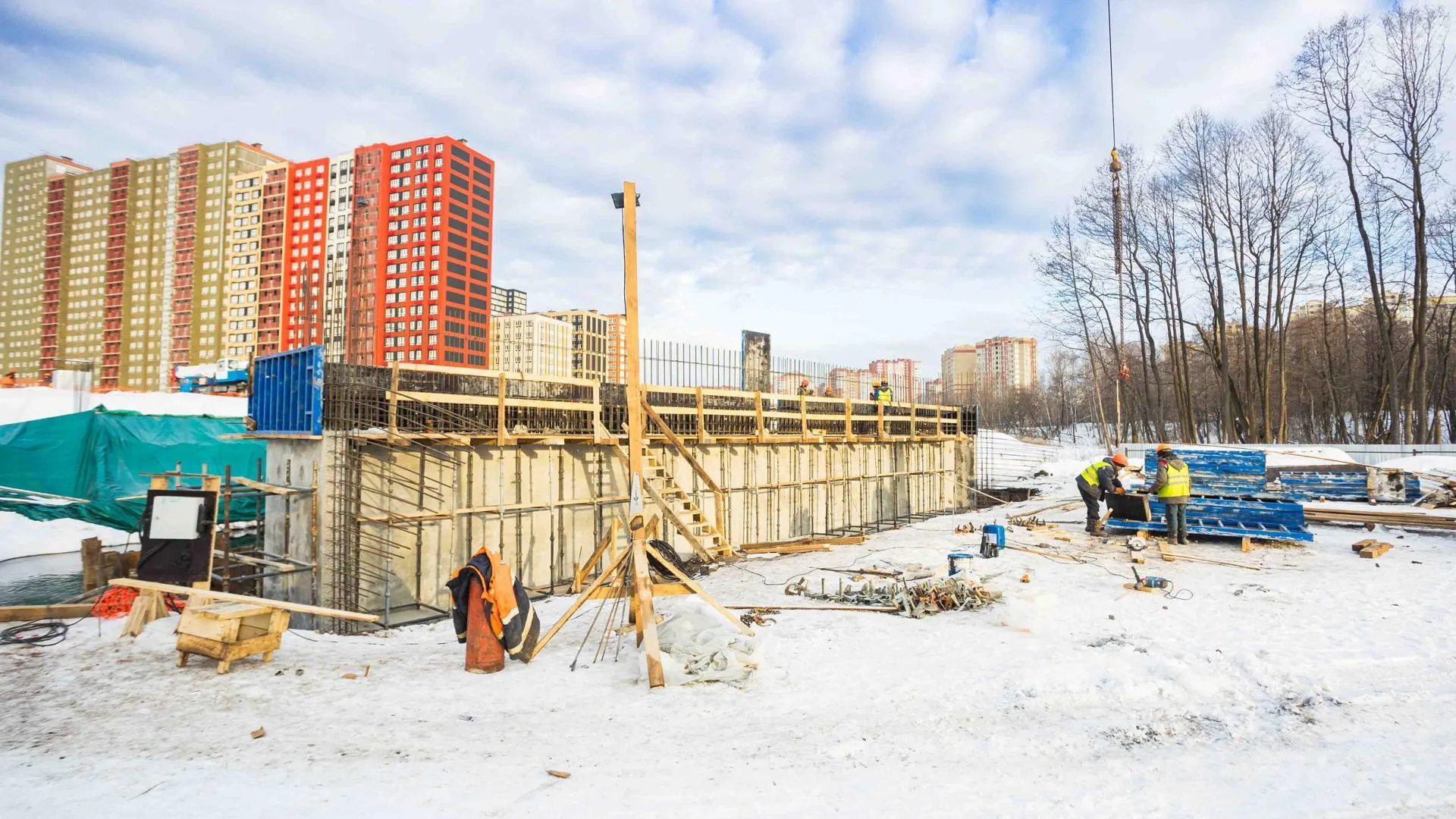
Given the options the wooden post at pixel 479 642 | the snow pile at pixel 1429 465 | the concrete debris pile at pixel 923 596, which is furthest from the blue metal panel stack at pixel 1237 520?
the wooden post at pixel 479 642

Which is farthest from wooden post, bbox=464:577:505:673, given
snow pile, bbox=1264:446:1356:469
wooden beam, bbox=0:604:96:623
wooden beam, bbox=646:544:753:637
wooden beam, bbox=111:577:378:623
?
snow pile, bbox=1264:446:1356:469

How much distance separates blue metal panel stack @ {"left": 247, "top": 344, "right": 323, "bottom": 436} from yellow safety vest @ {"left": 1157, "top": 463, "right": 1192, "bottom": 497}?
49.3 feet

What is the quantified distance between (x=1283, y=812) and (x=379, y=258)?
86.9 meters

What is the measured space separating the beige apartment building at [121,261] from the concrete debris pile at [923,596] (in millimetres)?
108033

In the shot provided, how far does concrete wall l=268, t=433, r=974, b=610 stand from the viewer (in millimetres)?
9586

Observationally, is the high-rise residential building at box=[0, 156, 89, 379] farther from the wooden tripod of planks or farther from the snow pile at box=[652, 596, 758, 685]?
the snow pile at box=[652, 596, 758, 685]

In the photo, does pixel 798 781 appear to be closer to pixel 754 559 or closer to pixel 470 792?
pixel 470 792

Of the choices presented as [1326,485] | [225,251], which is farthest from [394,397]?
[225,251]

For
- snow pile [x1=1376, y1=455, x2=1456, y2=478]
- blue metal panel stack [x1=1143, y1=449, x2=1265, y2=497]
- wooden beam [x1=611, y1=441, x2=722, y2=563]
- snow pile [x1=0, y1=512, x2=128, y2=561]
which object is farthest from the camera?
snow pile [x1=1376, y1=455, x2=1456, y2=478]

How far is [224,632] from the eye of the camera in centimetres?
648

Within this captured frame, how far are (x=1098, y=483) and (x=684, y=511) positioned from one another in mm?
9209

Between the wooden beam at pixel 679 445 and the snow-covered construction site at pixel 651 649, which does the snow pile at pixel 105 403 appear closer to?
the snow-covered construction site at pixel 651 649

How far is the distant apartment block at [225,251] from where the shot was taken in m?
76.6

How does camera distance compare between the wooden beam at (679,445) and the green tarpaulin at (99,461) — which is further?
the wooden beam at (679,445)
